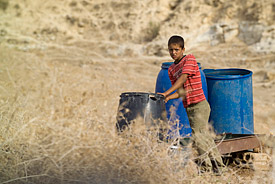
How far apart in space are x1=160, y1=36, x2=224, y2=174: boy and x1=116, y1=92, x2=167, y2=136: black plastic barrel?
128 millimetres

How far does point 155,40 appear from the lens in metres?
10.5

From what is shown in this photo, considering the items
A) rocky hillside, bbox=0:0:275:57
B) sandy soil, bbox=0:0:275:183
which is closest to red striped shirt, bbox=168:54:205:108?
sandy soil, bbox=0:0:275:183

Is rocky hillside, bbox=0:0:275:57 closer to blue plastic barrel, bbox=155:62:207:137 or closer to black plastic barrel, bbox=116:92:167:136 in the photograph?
blue plastic barrel, bbox=155:62:207:137

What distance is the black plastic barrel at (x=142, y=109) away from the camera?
3.31 meters

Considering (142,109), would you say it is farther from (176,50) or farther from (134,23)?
(134,23)

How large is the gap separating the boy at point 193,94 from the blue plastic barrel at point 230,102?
2.31ft

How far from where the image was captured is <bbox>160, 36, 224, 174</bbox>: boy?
3342 millimetres

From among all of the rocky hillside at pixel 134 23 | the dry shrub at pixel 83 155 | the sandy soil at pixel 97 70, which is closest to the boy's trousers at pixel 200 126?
the sandy soil at pixel 97 70

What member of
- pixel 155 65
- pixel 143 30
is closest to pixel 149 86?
pixel 155 65

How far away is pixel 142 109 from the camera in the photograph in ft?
10.9

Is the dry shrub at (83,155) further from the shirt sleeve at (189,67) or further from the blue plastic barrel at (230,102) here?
the blue plastic barrel at (230,102)

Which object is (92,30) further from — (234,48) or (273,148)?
(273,148)

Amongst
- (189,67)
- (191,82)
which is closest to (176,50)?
(189,67)

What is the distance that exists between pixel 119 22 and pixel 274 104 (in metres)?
6.33
